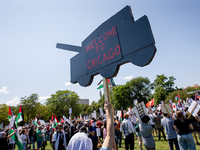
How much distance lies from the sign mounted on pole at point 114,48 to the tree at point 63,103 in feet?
146

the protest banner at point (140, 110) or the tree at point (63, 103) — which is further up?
the tree at point (63, 103)

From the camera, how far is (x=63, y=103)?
46.4 m

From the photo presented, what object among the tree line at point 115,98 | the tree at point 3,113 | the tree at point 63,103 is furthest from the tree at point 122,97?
the tree at point 3,113

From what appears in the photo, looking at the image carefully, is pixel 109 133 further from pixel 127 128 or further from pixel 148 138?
pixel 127 128

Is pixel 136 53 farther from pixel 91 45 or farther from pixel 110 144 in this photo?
pixel 110 144

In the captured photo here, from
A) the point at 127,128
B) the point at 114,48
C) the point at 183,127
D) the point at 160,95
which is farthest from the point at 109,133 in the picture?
the point at 160,95

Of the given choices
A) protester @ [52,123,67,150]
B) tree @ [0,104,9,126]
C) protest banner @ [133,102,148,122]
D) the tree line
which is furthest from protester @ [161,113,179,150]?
tree @ [0,104,9,126]

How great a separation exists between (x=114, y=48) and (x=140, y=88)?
2104 inches

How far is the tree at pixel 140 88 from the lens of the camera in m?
51.1

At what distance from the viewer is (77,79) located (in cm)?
261

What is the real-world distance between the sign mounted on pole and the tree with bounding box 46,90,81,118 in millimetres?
44609

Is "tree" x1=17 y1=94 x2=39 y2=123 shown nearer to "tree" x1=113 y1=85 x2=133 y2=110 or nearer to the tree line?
the tree line

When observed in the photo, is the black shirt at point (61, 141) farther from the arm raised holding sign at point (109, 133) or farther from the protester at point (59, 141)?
the arm raised holding sign at point (109, 133)

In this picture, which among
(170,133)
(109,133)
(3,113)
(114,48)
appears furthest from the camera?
(3,113)
